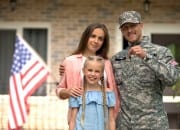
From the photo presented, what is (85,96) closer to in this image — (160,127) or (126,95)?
(126,95)

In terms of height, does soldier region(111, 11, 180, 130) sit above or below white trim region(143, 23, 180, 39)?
below

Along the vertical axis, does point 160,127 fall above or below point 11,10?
below

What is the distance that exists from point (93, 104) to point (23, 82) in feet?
14.1

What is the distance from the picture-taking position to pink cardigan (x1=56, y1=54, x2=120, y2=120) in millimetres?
3848

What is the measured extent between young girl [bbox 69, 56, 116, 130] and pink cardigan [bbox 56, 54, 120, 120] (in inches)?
3.6

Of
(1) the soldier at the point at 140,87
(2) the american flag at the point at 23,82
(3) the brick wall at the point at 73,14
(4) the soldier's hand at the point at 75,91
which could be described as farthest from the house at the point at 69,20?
(4) the soldier's hand at the point at 75,91

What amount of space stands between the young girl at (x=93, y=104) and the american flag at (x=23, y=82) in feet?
13.4

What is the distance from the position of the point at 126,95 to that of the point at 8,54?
7.04 meters

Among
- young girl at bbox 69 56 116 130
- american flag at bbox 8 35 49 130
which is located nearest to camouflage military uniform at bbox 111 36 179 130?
young girl at bbox 69 56 116 130

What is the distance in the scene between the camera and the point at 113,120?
147 inches

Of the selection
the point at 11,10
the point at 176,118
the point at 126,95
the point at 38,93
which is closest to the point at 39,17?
the point at 11,10

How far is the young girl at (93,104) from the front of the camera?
3666 mm

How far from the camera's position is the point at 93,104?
3691 millimetres

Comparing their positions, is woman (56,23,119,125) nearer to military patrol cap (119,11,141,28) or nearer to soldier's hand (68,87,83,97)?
soldier's hand (68,87,83,97)
